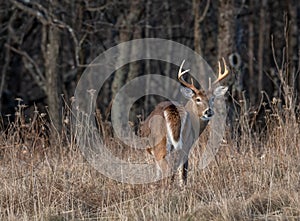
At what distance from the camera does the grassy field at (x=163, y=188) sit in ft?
20.3

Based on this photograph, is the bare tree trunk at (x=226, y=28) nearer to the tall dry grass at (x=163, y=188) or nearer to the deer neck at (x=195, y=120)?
the deer neck at (x=195, y=120)

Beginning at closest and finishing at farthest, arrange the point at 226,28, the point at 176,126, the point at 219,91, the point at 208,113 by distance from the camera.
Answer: the point at 176,126
the point at 208,113
the point at 219,91
the point at 226,28

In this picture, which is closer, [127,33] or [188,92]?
[188,92]

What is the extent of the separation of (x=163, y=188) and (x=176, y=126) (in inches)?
64.6

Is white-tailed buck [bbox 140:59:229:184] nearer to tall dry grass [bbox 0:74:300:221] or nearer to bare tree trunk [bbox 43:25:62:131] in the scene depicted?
tall dry grass [bbox 0:74:300:221]

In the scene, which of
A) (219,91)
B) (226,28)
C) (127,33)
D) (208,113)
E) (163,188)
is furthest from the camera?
(127,33)

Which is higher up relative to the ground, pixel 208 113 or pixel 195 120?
pixel 208 113

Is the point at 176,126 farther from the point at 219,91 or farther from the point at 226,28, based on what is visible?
the point at 226,28

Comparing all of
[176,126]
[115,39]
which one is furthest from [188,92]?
[115,39]

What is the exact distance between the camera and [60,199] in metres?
6.68

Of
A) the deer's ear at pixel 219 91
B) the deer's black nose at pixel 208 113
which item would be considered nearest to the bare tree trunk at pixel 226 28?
the deer's ear at pixel 219 91

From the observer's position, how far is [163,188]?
6.76m

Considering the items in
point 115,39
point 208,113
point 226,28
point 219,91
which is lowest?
point 115,39

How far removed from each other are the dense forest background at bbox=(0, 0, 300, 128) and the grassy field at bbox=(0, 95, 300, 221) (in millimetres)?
615
